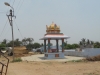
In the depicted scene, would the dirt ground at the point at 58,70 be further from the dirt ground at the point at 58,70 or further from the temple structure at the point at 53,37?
the temple structure at the point at 53,37

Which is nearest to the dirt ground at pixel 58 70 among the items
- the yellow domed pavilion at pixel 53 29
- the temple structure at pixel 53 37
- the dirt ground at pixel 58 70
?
the dirt ground at pixel 58 70

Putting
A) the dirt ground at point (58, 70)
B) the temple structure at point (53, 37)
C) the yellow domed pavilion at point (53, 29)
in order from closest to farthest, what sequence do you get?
1. the dirt ground at point (58, 70)
2. the temple structure at point (53, 37)
3. the yellow domed pavilion at point (53, 29)

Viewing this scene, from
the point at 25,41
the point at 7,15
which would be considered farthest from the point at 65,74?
the point at 25,41

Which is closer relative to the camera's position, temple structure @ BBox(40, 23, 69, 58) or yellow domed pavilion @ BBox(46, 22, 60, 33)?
temple structure @ BBox(40, 23, 69, 58)

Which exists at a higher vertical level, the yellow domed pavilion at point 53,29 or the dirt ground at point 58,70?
the yellow domed pavilion at point 53,29

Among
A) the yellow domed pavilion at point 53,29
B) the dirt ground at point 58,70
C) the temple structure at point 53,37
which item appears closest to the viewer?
the dirt ground at point 58,70

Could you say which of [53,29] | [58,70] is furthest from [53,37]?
[58,70]

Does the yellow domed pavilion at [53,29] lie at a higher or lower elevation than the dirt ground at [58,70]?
higher

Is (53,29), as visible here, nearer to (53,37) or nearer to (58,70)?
(53,37)

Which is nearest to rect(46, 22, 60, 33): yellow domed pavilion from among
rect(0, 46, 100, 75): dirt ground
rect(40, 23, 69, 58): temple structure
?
rect(40, 23, 69, 58): temple structure

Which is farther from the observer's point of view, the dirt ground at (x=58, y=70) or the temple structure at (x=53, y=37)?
the temple structure at (x=53, y=37)

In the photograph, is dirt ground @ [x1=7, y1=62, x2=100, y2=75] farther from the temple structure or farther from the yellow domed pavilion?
the yellow domed pavilion

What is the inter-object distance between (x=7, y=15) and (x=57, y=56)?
9.38 metres

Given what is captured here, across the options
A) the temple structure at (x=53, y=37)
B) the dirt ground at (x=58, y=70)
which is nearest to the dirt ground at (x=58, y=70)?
the dirt ground at (x=58, y=70)
